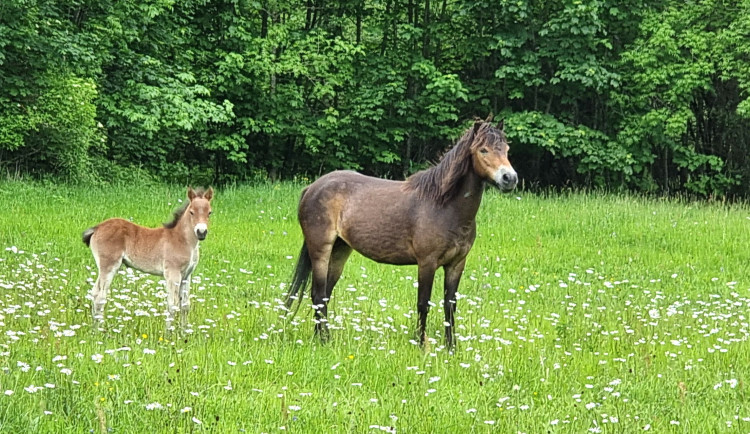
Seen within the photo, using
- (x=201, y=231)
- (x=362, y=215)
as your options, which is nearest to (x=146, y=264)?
(x=201, y=231)

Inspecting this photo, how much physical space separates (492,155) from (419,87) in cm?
2080

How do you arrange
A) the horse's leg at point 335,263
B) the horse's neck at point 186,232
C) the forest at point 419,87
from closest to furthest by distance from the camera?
the horse's neck at point 186,232 < the horse's leg at point 335,263 < the forest at point 419,87

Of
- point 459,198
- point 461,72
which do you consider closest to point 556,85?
point 461,72

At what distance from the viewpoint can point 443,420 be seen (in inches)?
203

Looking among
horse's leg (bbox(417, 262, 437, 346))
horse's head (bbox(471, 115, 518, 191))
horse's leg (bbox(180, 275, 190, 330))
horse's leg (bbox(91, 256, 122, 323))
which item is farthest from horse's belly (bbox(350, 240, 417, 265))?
horse's leg (bbox(91, 256, 122, 323))

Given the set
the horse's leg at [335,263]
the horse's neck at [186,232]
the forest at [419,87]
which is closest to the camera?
the horse's neck at [186,232]

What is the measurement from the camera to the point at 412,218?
7488mm

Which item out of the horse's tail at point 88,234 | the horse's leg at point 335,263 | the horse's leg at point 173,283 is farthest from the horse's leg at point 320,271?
the horse's tail at point 88,234

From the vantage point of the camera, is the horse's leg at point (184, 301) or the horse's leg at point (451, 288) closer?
the horse's leg at point (184, 301)

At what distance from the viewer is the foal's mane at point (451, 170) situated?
721 centimetres

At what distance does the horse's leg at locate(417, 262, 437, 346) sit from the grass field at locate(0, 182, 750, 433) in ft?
0.56

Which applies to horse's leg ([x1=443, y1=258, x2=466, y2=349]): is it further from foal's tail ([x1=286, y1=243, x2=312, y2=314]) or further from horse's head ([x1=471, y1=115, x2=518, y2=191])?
foal's tail ([x1=286, y1=243, x2=312, y2=314])

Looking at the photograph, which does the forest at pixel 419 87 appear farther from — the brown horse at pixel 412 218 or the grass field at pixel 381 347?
the brown horse at pixel 412 218

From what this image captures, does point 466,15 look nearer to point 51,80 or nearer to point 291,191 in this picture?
point 291,191
